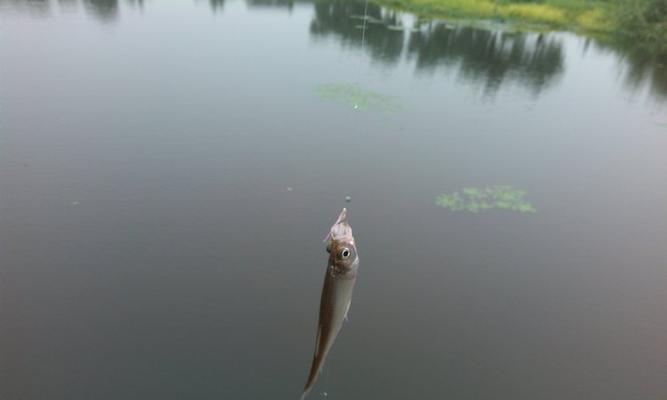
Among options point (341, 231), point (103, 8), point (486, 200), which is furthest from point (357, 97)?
point (103, 8)

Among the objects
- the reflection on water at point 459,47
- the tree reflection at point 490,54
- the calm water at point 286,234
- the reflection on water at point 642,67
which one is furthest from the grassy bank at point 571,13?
the calm water at point 286,234

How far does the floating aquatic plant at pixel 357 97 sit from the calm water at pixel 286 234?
0.34 ft

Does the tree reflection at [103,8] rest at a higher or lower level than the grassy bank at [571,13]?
lower

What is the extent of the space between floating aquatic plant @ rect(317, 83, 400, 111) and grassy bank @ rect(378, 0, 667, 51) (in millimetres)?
8177

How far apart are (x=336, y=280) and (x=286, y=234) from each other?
283cm

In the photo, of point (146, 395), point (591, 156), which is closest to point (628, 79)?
point (591, 156)

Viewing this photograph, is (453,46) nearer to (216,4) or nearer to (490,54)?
(490,54)

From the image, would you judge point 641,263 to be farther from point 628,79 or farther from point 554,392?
point 628,79

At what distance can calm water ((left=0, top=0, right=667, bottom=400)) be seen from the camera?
9.77 feet

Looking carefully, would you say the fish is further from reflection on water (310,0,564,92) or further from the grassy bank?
the grassy bank

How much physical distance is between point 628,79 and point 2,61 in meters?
10.6

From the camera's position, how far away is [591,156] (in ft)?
19.0

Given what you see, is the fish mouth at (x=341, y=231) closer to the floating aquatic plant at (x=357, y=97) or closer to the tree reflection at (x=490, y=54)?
the floating aquatic plant at (x=357, y=97)

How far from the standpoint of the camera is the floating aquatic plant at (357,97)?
6.54 m
